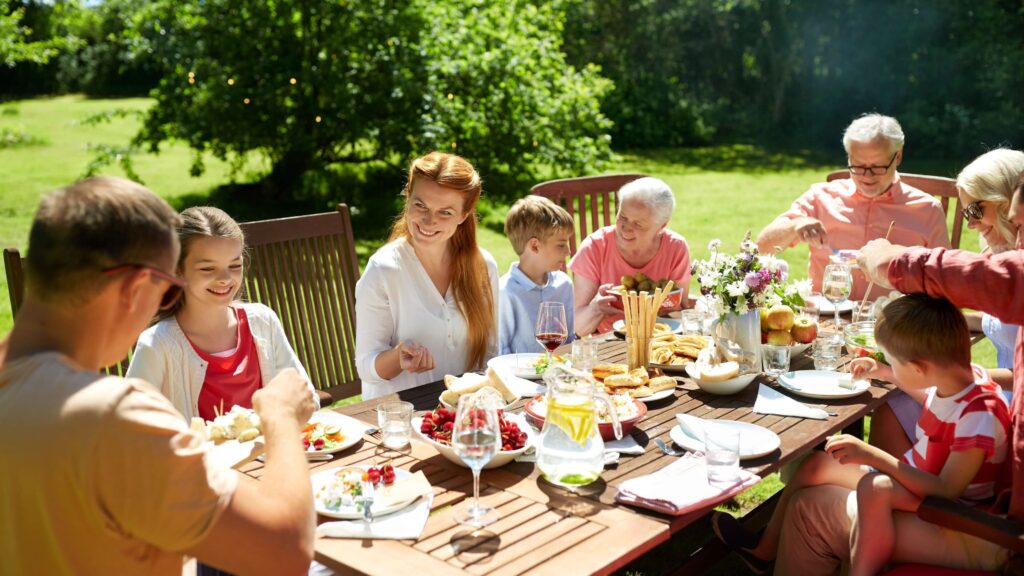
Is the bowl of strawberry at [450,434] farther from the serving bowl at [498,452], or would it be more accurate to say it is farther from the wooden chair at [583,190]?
the wooden chair at [583,190]

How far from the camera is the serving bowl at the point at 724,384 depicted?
3.16m

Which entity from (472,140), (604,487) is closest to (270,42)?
(472,140)

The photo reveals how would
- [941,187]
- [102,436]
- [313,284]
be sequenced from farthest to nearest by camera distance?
1. [941,187]
2. [313,284]
3. [102,436]

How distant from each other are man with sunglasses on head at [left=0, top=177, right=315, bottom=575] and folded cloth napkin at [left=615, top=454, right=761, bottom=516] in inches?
36.9

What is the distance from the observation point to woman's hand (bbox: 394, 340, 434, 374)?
131 inches

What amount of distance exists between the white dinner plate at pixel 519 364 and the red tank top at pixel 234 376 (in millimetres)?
887

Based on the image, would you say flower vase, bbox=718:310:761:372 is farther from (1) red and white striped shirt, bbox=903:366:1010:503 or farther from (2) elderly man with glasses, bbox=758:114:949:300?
(2) elderly man with glasses, bbox=758:114:949:300

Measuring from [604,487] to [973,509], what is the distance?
99 cm

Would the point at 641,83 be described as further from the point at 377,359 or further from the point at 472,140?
the point at 377,359

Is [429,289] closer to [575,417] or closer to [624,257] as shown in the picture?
[624,257]

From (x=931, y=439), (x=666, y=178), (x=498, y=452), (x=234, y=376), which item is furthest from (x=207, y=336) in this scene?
(x=666, y=178)

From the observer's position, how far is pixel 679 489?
238 centimetres

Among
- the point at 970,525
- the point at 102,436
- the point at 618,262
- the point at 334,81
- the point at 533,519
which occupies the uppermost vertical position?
the point at 334,81

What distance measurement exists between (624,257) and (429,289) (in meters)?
1.43
